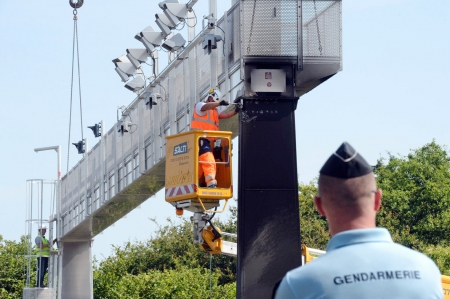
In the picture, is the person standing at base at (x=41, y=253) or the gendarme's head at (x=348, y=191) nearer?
the gendarme's head at (x=348, y=191)

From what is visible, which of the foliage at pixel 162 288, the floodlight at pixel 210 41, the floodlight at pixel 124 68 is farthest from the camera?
the foliage at pixel 162 288

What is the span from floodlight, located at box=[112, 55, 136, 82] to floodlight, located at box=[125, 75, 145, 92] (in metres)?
0.29

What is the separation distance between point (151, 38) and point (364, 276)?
15082 mm

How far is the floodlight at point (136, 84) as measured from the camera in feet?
60.0

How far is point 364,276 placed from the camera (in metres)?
2.76

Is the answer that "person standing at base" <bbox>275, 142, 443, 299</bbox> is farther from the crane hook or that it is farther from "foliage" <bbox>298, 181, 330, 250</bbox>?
"foliage" <bbox>298, 181, 330, 250</bbox>

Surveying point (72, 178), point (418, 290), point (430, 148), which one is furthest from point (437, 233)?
point (418, 290)

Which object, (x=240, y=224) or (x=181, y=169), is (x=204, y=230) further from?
(x=240, y=224)

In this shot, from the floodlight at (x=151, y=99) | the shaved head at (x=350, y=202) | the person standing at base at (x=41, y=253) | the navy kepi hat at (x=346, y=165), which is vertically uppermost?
the floodlight at (x=151, y=99)

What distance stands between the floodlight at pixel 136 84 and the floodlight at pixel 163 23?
1995mm

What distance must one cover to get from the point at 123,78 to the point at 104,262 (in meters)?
27.2

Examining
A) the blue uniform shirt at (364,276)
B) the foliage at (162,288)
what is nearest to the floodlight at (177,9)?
the blue uniform shirt at (364,276)

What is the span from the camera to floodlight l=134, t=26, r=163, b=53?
57.3 feet

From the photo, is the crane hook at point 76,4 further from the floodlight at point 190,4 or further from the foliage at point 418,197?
the foliage at point 418,197
